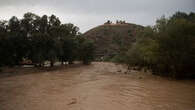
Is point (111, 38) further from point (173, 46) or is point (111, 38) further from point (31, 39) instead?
point (173, 46)

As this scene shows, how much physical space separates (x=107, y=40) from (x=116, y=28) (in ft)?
57.8

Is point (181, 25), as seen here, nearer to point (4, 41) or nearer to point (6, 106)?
point (6, 106)

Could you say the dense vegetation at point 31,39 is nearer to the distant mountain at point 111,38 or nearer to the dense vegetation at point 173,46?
the dense vegetation at point 173,46

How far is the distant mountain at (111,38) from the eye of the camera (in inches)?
3342

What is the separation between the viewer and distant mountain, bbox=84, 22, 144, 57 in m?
84.9

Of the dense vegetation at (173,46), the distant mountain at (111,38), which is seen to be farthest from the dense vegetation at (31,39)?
the distant mountain at (111,38)

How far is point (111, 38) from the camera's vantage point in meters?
97.0

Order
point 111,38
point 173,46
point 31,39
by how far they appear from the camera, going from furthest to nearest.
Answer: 1. point 111,38
2. point 31,39
3. point 173,46

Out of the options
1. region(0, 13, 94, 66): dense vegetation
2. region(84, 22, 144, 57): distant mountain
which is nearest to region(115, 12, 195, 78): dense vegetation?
region(0, 13, 94, 66): dense vegetation

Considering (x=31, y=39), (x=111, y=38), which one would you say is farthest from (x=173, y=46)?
(x=111, y=38)

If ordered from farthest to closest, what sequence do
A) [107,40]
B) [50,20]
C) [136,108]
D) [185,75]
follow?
[107,40] < [50,20] < [185,75] < [136,108]

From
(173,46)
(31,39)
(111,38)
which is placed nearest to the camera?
(173,46)

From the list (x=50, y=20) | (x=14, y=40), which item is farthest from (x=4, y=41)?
(x=50, y=20)

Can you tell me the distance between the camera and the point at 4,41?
25.9m
